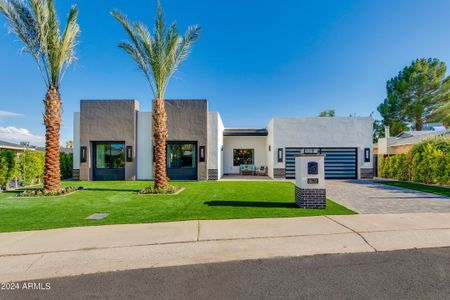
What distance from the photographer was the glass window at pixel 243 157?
789 inches

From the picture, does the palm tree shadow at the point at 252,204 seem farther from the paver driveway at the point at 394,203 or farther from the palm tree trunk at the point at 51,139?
the palm tree trunk at the point at 51,139

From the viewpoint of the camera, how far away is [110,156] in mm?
15898

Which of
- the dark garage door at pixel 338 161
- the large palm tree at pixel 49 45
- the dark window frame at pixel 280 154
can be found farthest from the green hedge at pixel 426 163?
the large palm tree at pixel 49 45

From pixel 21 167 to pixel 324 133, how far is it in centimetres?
1927

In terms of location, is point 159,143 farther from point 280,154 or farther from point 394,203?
point 394,203

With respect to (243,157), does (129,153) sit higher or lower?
higher

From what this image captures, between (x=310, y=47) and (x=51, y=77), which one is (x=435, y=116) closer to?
(x=310, y=47)

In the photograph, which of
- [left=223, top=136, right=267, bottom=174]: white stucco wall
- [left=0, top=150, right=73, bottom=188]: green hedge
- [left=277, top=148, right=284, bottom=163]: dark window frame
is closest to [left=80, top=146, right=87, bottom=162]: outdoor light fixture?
[left=0, top=150, right=73, bottom=188]: green hedge

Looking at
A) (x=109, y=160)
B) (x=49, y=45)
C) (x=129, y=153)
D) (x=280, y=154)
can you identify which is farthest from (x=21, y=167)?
(x=280, y=154)

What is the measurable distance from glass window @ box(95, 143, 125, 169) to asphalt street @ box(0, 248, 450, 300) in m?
13.6

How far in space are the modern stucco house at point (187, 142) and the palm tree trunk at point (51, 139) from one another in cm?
566

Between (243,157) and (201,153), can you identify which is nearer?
(201,153)

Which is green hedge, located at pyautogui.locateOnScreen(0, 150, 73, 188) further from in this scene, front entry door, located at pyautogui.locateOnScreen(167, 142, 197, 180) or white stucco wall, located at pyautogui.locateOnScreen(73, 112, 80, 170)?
front entry door, located at pyautogui.locateOnScreen(167, 142, 197, 180)

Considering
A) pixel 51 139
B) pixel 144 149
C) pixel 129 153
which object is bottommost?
pixel 129 153
